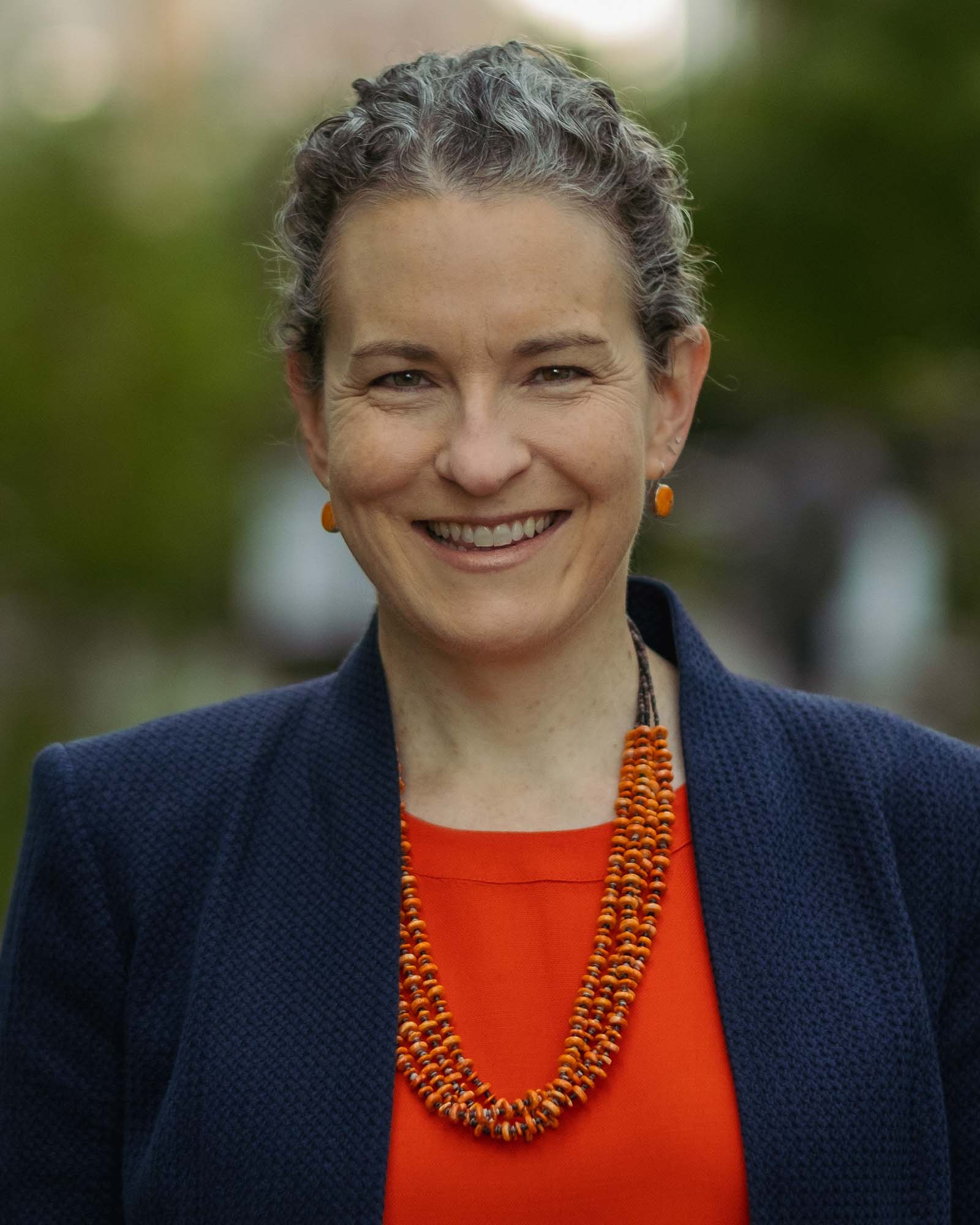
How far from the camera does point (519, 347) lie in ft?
6.36

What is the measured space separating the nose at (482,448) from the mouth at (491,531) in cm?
6

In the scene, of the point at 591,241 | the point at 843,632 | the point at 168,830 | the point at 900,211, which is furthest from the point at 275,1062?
the point at 843,632

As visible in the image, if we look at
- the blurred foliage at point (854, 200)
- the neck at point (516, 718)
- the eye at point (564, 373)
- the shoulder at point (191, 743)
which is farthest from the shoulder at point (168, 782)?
the blurred foliage at point (854, 200)

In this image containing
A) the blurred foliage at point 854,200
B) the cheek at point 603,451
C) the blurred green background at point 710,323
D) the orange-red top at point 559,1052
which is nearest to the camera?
the orange-red top at point 559,1052

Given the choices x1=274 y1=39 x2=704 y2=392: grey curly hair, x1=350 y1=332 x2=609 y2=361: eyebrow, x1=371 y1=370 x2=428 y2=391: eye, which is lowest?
x1=371 y1=370 x2=428 y2=391: eye

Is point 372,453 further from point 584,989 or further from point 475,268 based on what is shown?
point 584,989

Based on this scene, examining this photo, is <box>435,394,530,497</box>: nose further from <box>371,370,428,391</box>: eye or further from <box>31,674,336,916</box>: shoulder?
<box>31,674,336,916</box>: shoulder

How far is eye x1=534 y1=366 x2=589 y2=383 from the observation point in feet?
6.53

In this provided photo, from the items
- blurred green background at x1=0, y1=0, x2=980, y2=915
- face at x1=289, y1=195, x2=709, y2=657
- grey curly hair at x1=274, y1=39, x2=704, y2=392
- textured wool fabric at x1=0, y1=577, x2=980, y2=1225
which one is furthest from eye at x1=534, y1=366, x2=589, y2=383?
blurred green background at x1=0, y1=0, x2=980, y2=915

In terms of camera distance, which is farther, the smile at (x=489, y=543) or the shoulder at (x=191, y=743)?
the shoulder at (x=191, y=743)

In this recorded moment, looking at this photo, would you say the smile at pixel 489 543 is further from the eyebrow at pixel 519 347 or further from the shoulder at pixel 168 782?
the shoulder at pixel 168 782

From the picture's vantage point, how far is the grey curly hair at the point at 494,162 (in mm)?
1954

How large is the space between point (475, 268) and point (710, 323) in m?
6.52

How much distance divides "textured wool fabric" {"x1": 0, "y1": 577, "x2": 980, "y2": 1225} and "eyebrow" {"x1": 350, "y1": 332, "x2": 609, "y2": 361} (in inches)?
19.0
